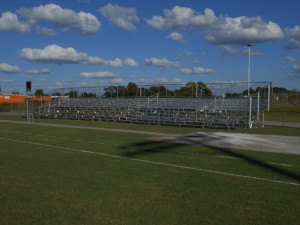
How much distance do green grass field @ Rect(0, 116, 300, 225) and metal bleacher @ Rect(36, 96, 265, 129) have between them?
1494cm

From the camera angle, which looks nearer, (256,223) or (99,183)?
(256,223)

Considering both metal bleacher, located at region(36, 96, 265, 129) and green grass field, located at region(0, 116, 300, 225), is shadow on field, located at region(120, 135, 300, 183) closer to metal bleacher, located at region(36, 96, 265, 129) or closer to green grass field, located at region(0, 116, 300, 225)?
green grass field, located at region(0, 116, 300, 225)

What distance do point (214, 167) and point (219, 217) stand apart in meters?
4.72

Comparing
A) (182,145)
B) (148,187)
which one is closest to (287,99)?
(182,145)

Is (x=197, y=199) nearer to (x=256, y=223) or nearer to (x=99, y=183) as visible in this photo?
(x=256, y=223)

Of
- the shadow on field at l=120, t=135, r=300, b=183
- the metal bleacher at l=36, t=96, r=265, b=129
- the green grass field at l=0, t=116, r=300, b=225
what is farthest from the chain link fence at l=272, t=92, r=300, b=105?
the green grass field at l=0, t=116, r=300, b=225

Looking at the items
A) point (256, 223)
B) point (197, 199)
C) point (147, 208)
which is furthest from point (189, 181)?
point (256, 223)

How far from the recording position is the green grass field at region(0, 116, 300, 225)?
20.9ft

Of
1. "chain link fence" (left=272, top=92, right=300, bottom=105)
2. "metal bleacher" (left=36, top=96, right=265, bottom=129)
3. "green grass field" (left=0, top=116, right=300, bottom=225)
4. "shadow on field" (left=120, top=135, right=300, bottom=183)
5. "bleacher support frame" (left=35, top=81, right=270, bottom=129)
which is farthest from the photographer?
"chain link fence" (left=272, top=92, right=300, bottom=105)

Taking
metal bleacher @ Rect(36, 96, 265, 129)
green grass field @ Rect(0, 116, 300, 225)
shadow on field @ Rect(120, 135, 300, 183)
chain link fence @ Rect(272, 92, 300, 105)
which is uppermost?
chain link fence @ Rect(272, 92, 300, 105)

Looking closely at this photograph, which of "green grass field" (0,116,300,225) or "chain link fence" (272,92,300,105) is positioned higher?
"chain link fence" (272,92,300,105)

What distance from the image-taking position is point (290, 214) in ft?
21.2

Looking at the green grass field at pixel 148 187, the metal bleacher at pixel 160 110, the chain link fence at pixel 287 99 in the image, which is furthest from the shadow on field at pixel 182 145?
the chain link fence at pixel 287 99

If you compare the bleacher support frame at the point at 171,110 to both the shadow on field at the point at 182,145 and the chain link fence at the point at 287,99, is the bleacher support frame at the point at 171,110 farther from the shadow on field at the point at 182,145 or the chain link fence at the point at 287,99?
the chain link fence at the point at 287,99
